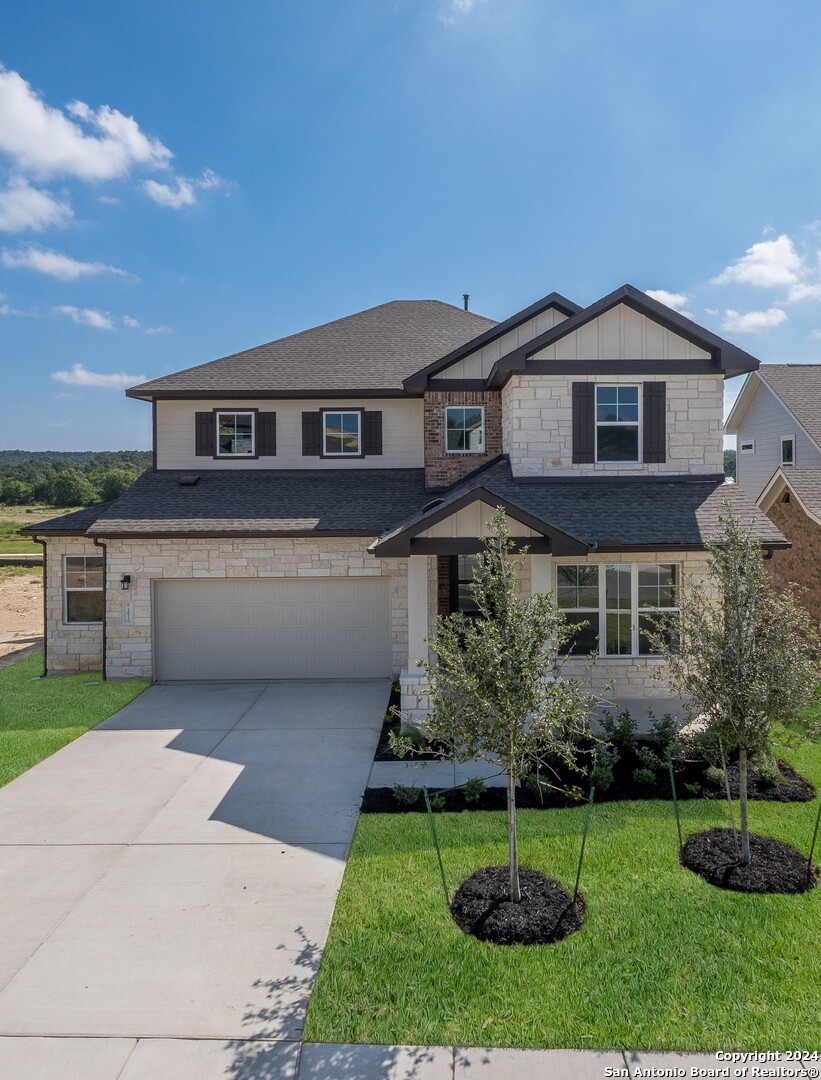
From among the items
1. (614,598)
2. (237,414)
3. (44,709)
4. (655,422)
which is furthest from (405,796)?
(237,414)

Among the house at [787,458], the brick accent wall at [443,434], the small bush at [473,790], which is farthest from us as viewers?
the house at [787,458]

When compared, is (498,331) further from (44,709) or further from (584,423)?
(44,709)

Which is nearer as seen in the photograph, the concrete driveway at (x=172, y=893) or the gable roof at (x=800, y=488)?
the concrete driveway at (x=172, y=893)

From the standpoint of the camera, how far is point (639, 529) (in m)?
10.7

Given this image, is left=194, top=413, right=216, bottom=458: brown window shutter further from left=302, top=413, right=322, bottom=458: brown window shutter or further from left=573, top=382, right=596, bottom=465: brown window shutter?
left=573, top=382, right=596, bottom=465: brown window shutter

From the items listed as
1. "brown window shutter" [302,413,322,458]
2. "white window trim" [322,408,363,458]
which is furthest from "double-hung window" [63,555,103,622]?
"white window trim" [322,408,363,458]

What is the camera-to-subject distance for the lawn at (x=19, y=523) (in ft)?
136

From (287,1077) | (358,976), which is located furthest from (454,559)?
(287,1077)

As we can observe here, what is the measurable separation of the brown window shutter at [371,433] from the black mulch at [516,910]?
10.3m

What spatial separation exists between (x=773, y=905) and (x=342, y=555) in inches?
352

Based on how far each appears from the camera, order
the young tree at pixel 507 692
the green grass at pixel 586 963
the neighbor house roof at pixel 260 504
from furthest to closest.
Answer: the neighbor house roof at pixel 260 504 → the young tree at pixel 507 692 → the green grass at pixel 586 963

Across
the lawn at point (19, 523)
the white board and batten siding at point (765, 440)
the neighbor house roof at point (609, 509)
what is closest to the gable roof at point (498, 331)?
the neighbor house roof at point (609, 509)

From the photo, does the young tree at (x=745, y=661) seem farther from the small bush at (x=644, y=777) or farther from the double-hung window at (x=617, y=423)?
the double-hung window at (x=617, y=423)

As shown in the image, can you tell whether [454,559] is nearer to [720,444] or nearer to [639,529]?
[639,529]
